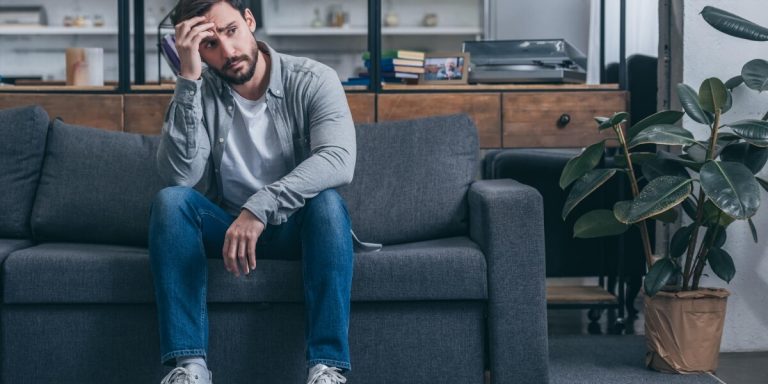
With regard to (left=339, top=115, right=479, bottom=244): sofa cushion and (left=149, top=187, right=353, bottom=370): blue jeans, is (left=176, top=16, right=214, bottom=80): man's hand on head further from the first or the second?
(left=339, top=115, right=479, bottom=244): sofa cushion

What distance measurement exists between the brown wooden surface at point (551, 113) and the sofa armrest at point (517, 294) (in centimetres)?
89

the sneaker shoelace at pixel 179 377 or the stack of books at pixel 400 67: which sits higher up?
the stack of books at pixel 400 67

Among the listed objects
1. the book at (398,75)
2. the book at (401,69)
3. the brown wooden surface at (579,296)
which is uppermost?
the book at (401,69)

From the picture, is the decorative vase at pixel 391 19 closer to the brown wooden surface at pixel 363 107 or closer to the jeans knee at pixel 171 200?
the brown wooden surface at pixel 363 107

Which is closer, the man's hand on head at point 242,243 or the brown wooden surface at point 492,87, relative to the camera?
the man's hand on head at point 242,243

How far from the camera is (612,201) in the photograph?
323 centimetres

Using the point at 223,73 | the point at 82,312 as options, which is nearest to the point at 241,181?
the point at 223,73

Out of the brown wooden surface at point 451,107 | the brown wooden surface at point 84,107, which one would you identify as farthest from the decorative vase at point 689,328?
the brown wooden surface at point 84,107

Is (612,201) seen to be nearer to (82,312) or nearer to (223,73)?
(223,73)

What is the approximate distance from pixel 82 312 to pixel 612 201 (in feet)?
6.44

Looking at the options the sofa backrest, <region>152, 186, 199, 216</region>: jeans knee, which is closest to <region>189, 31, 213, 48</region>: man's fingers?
<region>152, 186, 199, 216</region>: jeans knee

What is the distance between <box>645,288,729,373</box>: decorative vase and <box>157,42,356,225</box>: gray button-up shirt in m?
1.04

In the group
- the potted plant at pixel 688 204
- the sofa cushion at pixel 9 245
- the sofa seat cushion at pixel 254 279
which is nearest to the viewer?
the sofa seat cushion at pixel 254 279

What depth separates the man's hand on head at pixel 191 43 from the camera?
6.70 feet
